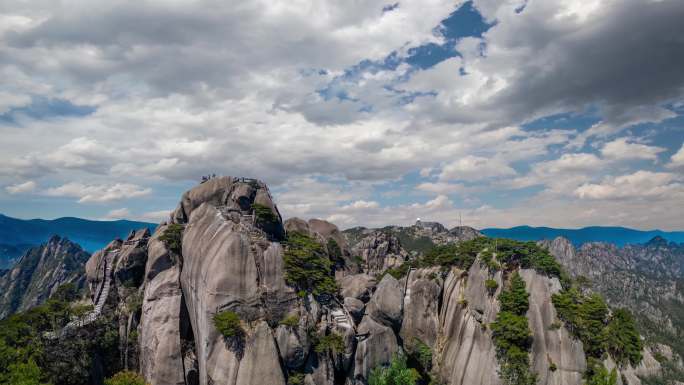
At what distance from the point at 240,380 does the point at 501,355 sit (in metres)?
35.6

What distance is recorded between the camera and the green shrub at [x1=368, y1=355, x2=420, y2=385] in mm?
49906

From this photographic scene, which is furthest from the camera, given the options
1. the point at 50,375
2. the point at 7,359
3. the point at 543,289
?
the point at 543,289

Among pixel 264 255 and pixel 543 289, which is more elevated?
pixel 264 255

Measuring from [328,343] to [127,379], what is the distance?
2620cm

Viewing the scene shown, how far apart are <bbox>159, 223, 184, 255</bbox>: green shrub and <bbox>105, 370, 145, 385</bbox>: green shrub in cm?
1797

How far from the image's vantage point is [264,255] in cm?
5284

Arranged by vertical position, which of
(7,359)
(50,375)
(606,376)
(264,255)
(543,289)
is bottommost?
(606,376)

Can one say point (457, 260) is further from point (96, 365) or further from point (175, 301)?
point (96, 365)

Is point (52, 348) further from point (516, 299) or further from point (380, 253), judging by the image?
point (380, 253)

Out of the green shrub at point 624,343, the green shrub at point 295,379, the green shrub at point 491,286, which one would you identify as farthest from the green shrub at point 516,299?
the green shrub at point 295,379

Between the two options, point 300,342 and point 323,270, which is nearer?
point 300,342

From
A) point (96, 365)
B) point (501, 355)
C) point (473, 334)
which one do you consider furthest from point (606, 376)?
point (96, 365)

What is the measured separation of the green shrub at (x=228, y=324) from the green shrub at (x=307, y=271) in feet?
28.7

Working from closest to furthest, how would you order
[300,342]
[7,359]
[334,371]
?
1. [7,359]
2. [300,342]
3. [334,371]
